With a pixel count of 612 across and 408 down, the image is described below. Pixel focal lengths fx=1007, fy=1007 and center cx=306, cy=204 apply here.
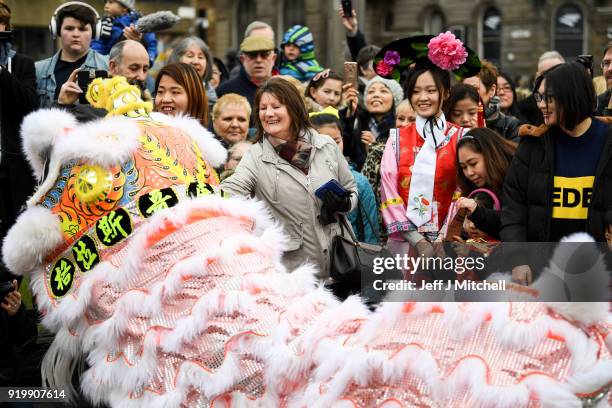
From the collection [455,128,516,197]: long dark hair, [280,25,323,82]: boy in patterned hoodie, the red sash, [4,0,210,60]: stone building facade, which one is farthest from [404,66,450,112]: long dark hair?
[4,0,210,60]: stone building facade

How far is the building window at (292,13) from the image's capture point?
40.2 m

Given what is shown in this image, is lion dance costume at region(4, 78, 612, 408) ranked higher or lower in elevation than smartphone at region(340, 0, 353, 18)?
lower

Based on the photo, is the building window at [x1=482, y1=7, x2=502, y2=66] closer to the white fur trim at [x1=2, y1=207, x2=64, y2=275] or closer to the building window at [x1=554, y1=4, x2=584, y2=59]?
the building window at [x1=554, y1=4, x2=584, y2=59]

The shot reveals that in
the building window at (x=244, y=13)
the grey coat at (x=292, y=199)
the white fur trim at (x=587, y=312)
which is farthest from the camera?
the building window at (x=244, y=13)

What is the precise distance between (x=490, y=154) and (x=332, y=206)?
980 mm

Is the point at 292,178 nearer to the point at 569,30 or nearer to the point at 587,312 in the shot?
the point at 587,312

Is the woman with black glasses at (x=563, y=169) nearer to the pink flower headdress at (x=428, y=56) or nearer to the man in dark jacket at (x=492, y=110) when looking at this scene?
the pink flower headdress at (x=428, y=56)

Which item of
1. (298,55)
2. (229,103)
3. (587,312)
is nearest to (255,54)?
(298,55)

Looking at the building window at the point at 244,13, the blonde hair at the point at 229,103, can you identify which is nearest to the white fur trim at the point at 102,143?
the blonde hair at the point at 229,103

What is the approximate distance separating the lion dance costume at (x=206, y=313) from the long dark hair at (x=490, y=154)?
1.73 meters

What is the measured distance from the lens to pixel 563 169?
15.3ft

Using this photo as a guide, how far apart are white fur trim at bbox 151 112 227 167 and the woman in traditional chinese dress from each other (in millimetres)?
1542

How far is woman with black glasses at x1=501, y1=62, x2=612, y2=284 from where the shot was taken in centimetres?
460

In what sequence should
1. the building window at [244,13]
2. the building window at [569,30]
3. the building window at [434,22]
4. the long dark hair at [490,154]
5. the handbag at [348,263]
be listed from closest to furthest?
the handbag at [348,263] < the long dark hair at [490,154] < the building window at [569,30] < the building window at [434,22] < the building window at [244,13]
